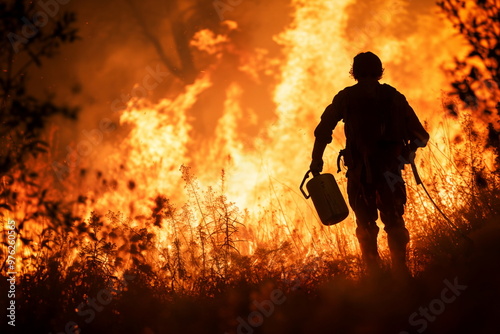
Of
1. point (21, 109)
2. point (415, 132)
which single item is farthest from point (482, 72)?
point (21, 109)

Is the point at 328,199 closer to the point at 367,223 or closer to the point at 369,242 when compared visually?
the point at 367,223

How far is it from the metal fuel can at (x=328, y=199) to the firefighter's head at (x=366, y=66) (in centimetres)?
116

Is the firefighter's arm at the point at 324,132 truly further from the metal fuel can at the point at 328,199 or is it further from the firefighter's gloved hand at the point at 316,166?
the metal fuel can at the point at 328,199

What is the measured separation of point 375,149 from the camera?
5.59 metres

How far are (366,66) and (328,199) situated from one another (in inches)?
58.5

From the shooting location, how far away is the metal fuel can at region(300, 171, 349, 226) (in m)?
5.47

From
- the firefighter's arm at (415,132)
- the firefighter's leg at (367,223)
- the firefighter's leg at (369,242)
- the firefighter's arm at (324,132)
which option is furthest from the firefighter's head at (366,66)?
the firefighter's leg at (369,242)

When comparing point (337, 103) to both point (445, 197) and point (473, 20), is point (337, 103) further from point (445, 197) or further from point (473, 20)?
point (473, 20)

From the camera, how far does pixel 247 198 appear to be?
7.90 metres

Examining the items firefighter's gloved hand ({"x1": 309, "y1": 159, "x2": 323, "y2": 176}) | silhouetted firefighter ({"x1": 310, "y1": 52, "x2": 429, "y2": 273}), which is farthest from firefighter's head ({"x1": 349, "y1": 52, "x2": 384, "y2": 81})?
firefighter's gloved hand ({"x1": 309, "y1": 159, "x2": 323, "y2": 176})

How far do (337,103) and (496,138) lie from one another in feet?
8.84

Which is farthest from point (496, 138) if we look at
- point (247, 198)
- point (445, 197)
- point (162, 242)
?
point (162, 242)

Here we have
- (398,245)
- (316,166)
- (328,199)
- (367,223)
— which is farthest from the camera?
(316,166)

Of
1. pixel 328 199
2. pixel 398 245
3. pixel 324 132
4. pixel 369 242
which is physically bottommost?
pixel 398 245
